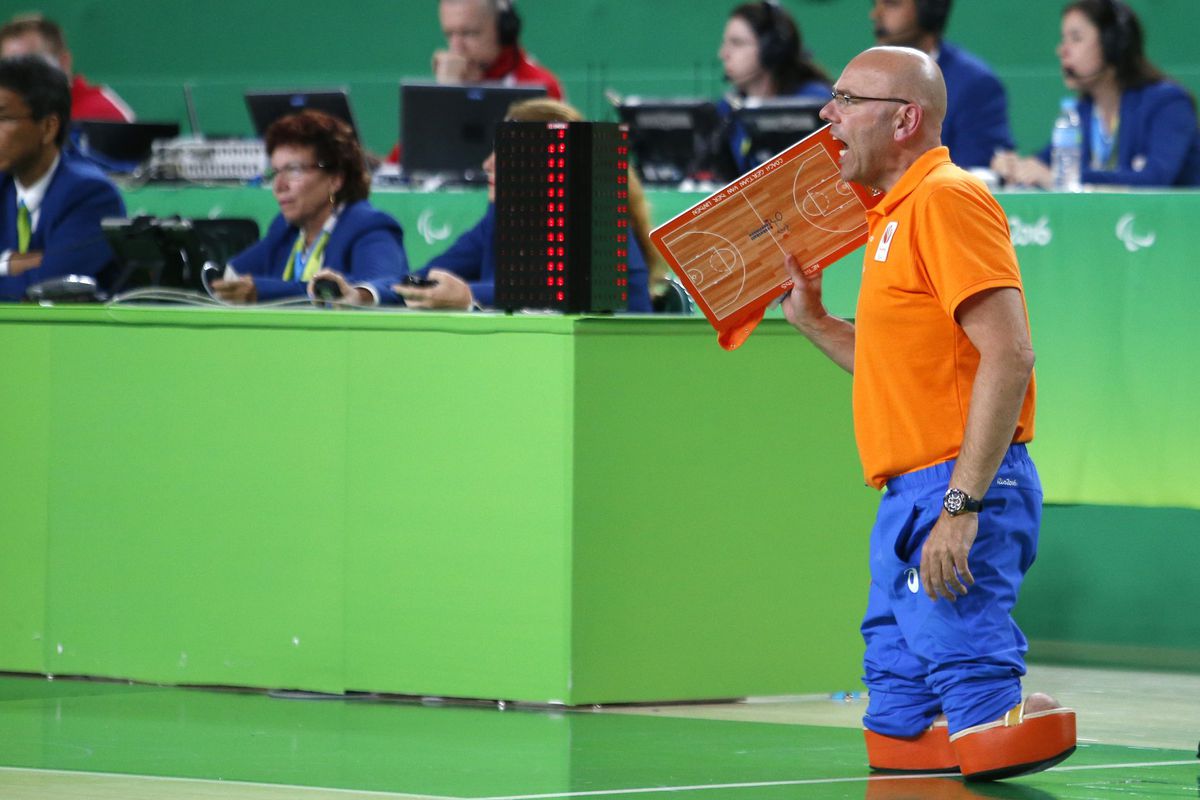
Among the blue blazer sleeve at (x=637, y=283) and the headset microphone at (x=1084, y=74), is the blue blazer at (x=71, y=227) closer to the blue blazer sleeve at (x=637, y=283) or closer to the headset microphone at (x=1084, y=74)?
the blue blazer sleeve at (x=637, y=283)

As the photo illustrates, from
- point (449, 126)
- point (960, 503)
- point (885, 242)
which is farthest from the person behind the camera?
point (449, 126)

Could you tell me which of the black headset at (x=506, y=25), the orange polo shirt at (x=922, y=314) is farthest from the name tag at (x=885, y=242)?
the black headset at (x=506, y=25)

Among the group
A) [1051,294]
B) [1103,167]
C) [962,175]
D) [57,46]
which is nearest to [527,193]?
[962,175]

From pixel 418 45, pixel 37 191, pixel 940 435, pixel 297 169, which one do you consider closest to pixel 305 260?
pixel 297 169

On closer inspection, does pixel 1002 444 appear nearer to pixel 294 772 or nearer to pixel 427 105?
pixel 294 772

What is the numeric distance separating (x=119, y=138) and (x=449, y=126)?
1.89 metres

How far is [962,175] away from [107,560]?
250cm

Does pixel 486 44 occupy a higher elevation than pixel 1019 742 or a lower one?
higher

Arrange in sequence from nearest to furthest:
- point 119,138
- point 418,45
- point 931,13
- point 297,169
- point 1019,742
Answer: point 1019,742
point 297,169
point 931,13
point 119,138
point 418,45

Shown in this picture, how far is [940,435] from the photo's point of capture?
4.22m

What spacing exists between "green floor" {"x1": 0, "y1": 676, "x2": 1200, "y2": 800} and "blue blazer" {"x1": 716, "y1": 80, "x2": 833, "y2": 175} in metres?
4.00

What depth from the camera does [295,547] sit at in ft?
17.8

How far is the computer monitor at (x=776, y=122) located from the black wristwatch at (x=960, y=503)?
4675 mm

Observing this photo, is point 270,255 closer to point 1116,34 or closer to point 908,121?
point 908,121
